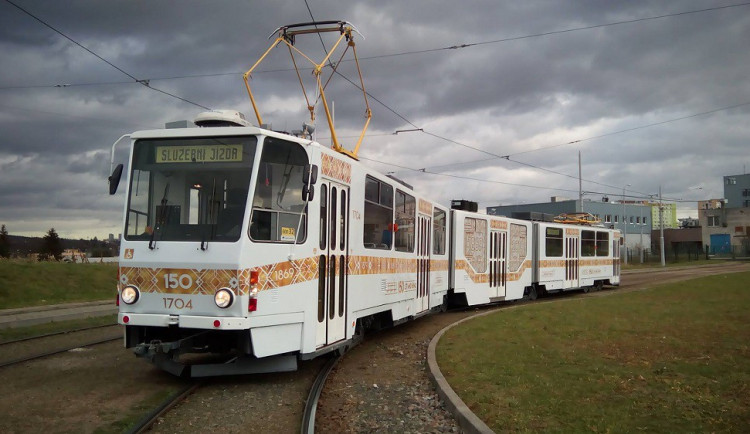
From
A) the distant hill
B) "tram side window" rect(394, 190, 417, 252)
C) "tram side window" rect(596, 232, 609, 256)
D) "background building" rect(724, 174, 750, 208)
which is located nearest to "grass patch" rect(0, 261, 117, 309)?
the distant hill

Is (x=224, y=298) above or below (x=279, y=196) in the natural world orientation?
below


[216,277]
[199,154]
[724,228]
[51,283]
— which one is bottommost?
[51,283]

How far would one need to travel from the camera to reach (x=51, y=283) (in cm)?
2241

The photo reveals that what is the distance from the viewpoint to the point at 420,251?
13.7m

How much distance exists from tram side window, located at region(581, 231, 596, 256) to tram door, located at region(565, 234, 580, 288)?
1.69ft

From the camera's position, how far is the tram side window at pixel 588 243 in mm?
26297

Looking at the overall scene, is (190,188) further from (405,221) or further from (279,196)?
(405,221)

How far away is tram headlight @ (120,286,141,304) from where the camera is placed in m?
7.36

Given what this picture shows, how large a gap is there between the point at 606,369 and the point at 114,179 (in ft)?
23.5

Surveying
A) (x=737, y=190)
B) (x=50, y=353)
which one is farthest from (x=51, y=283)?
(x=737, y=190)

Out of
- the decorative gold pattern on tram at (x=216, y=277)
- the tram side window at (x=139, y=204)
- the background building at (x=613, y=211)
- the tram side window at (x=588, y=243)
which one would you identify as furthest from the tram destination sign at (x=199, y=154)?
the background building at (x=613, y=211)

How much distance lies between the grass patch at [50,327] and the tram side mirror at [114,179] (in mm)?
6358

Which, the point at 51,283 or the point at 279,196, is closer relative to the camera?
the point at 279,196

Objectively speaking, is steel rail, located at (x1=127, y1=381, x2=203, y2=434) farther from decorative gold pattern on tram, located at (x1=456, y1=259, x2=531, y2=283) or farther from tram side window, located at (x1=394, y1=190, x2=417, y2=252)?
decorative gold pattern on tram, located at (x1=456, y1=259, x2=531, y2=283)
